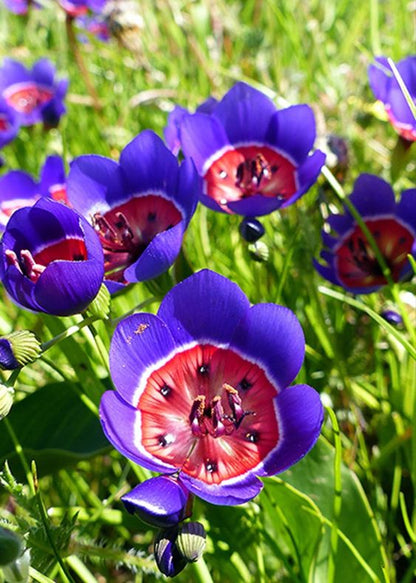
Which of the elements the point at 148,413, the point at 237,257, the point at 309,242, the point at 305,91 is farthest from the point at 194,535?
the point at 305,91

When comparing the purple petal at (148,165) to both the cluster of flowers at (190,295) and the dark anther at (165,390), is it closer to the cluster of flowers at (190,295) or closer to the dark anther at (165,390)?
the cluster of flowers at (190,295)

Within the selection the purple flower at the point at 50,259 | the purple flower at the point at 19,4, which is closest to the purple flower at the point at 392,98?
the purple flower at the point at 50,259

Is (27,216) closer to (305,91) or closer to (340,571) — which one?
(340,571)

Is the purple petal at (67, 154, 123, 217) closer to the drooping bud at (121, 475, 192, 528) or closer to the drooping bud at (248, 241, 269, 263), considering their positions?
the drooping bud at (248, 241, 269, 263)

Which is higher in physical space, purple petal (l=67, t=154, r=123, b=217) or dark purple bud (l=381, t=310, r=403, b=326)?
purple petal (l=67, t=154, r=123, b=217)

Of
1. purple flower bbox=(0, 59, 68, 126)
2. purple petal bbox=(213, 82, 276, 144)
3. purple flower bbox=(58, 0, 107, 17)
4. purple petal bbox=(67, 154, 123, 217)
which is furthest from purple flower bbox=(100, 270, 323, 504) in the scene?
purple flower bbox=(58, 0, 107, 17)
